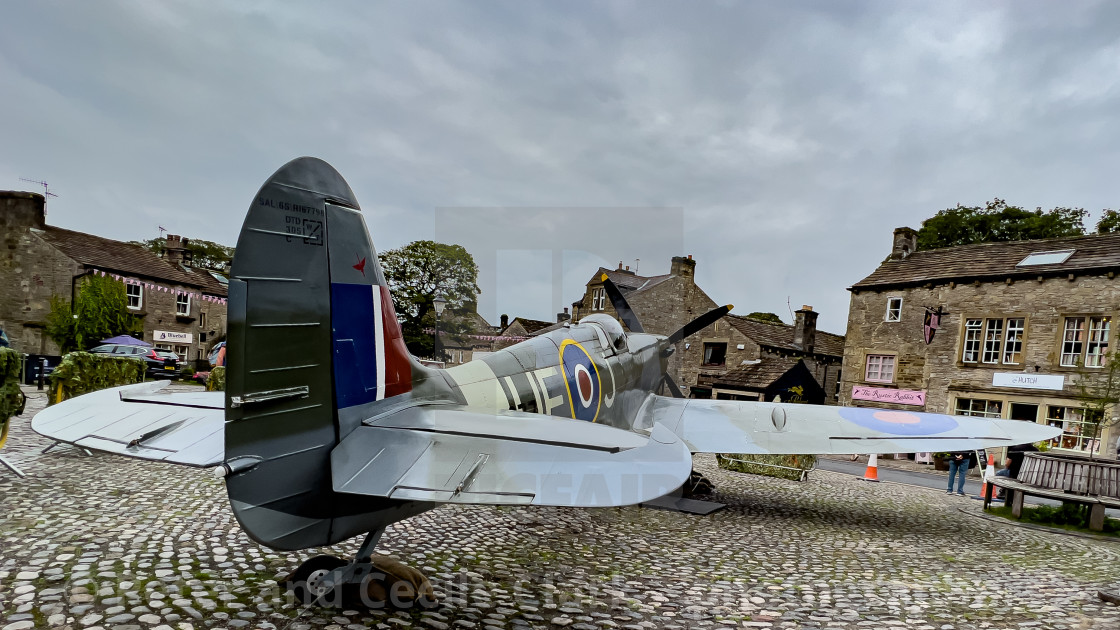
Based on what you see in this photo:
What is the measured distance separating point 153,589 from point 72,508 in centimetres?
262

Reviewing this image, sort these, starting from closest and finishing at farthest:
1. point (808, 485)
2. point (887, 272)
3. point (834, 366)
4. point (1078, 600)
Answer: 1. point (1078, 600)
2. point (808, 485)
3. point (887, 272)
4. point (834, 366)

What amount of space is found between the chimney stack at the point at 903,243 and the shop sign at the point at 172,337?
34.7 meters

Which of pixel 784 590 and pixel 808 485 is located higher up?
pixel 784 590

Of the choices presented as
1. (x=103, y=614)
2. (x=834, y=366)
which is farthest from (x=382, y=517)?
(x=834, y=366)

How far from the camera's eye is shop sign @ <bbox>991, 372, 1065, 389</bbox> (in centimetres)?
1557

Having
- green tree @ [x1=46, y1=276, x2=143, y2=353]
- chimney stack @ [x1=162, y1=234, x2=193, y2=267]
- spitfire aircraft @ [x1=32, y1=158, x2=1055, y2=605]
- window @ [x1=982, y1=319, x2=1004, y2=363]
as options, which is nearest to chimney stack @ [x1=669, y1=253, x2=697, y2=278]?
spitfire aircraft @ [x1=32, y1=158, x2=1055, y2=605]

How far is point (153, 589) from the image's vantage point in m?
3.59

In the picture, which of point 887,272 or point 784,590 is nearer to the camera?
point 784,590

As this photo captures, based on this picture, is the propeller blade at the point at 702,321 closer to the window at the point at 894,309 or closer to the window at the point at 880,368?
the window at the point at 880,368

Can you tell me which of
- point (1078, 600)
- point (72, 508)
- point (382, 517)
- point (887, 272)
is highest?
point (887, 272)

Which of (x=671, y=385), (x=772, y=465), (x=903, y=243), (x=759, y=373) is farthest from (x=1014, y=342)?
A: (x=671, y=385)

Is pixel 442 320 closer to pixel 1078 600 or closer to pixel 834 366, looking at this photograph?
pixel 1078 600

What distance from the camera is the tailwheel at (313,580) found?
11.9 ft

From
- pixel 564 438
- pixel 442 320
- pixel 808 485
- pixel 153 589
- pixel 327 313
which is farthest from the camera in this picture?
pixel 808 485
